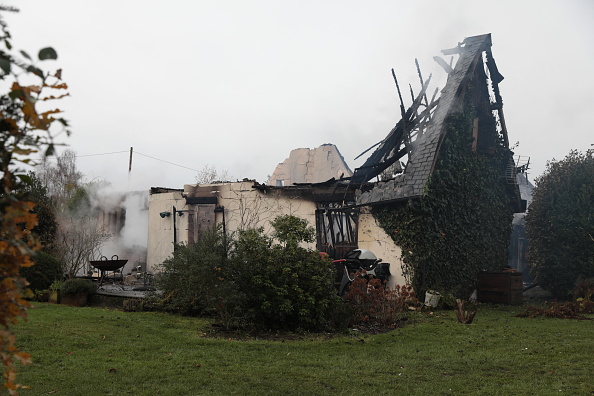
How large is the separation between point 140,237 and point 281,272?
56.3ft

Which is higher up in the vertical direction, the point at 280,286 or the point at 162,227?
the point at 162,227

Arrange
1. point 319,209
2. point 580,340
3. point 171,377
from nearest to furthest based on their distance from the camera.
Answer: point 171,377 → point 580,340 → point 319,209

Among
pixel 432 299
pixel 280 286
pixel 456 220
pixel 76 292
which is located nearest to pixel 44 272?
pixel 76 292

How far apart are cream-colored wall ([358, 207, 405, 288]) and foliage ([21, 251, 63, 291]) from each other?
8.86 m

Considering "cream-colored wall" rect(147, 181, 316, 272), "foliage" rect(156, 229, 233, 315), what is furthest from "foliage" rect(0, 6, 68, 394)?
"cream-colored wall" rect(147, 181, 316, 272)

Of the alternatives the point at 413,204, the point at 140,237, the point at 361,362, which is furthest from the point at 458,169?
the point at 140,237

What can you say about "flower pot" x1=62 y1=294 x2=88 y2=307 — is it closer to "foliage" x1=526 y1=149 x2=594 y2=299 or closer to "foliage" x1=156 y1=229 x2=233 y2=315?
"foliage" x1=156 y1=229 x2=233 y2=315

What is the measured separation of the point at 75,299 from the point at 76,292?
0.20 metres

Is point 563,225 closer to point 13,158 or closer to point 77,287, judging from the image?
point 77,287

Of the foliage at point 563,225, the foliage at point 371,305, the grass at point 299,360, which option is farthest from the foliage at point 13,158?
the foliage at point 563,225

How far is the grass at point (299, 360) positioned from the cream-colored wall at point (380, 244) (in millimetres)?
4266

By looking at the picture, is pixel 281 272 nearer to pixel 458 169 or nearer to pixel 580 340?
pixel 580 340

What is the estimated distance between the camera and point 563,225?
1709cm

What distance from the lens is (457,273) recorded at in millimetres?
15445
